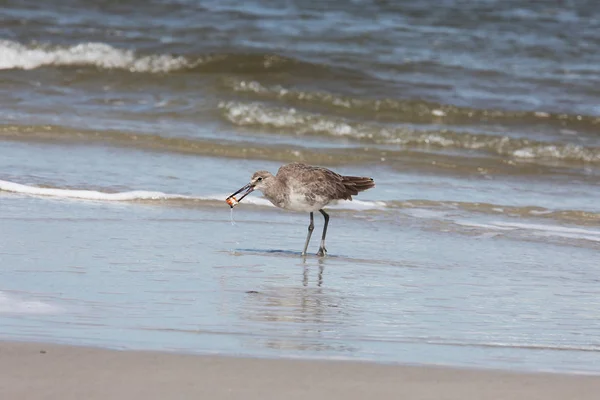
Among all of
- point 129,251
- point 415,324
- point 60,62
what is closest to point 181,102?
point 60,62

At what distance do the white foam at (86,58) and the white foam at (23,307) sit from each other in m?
10.9

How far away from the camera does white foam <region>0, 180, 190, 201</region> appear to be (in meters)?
9.00

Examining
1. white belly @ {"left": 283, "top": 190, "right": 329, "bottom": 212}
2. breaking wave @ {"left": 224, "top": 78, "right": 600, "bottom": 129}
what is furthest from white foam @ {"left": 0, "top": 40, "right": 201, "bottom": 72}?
white belly @ {"left": 283, "top": 190, "right": 329, "bottom": 212}

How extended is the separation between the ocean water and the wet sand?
16cm

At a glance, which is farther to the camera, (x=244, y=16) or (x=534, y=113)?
(x=244, y=16)

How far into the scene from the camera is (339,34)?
20031mm

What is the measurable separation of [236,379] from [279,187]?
3287mm

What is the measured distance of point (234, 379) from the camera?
15.5 feet

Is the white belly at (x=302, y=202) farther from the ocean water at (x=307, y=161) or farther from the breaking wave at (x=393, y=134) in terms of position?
the breaking wave at (x=393, y=134)

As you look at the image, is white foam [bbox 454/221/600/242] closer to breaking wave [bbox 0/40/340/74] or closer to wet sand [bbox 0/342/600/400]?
wet sand [bbox 0/342/600/400]

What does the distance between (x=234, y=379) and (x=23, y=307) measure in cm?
146

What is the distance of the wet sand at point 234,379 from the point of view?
4.55 m

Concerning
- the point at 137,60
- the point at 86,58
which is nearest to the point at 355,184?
the point at 137,60

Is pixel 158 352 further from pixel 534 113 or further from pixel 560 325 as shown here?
pixel 534 113
